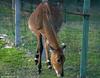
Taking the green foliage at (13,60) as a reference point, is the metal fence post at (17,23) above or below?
above

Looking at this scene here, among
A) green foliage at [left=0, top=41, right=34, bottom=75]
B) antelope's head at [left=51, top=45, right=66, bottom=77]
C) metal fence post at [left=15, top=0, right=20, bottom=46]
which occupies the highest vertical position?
metal fence post at [left=15, top=0, right=20, bottom=46]

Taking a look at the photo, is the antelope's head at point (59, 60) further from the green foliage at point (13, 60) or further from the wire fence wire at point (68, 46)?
the green foliage at point (13, 60)

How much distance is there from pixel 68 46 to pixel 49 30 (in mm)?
1632

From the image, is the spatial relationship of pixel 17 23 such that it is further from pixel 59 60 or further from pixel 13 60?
pixel 59 60

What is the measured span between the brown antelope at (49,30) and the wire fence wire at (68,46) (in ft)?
1.15

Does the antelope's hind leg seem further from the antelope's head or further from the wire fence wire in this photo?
the antelope's head

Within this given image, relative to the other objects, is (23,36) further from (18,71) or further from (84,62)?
(84,62)

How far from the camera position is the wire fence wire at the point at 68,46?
6.12 meters

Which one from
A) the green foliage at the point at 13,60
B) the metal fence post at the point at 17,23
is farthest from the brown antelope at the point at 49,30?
the metal fence post at the point at 17,23

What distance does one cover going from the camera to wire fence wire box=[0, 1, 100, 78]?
6.12 metres

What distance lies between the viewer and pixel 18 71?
624cm

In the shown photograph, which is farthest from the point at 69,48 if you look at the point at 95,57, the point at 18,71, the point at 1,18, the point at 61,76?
the point at 1,18

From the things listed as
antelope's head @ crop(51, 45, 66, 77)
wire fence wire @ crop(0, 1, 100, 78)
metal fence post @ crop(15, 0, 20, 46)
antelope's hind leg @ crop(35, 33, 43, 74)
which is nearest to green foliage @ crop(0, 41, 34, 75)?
wire fence wire @ crop(0, 1, 100, 78)

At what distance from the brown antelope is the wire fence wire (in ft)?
1.15
